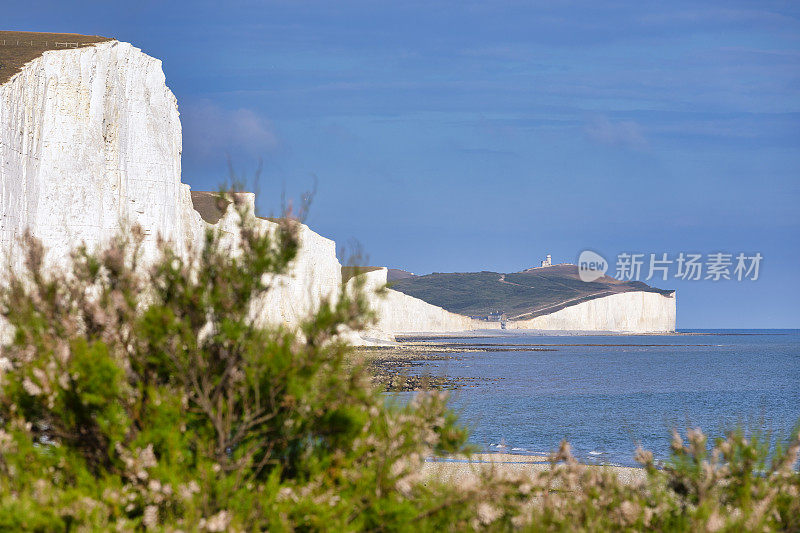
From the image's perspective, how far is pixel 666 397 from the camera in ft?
156

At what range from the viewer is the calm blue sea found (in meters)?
27.1

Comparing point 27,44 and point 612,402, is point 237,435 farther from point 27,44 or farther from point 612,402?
point 612,402

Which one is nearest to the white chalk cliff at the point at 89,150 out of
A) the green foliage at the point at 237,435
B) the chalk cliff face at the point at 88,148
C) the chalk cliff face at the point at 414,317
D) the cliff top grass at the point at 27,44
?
the chalk cliff face at the point at 88,148

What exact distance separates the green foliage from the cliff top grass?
888 inches

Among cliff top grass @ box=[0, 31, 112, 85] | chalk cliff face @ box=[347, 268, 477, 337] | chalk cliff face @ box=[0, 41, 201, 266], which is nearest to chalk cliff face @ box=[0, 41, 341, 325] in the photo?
chalk cliff face @ box=[0, 41, 201, 266]

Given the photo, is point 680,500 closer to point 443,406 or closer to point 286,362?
point 443,406

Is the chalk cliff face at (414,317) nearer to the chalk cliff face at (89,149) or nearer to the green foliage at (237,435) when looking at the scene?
the chalk cliff face at (89,149)

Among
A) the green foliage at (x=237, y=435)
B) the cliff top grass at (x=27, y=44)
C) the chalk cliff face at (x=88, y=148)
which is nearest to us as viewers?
the green foliage at (x=237, y=435)

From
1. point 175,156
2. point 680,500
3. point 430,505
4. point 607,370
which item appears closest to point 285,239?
point 430,505

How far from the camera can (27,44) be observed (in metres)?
33.2

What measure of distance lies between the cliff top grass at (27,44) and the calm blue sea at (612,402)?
57.0 ft

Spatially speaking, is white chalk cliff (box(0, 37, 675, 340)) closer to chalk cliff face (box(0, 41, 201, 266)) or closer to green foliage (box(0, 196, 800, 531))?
chalk cliff face (box(0, 41, 201, 266))

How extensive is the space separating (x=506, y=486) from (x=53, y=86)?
93.9 ft

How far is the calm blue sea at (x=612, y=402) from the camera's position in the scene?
2711 cm
